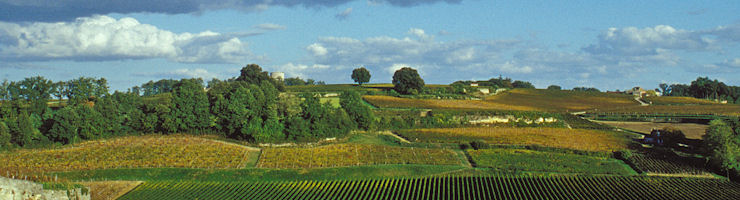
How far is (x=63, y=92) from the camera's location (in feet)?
308

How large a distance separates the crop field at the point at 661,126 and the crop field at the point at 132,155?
57.8m

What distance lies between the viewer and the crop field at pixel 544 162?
61.8 meters

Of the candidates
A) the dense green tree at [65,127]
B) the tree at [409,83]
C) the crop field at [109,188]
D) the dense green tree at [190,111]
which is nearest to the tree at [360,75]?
the tree at [409,83]

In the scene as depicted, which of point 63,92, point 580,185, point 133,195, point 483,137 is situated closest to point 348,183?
point 133,195

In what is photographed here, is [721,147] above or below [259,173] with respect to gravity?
above

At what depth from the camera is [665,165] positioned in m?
64.2

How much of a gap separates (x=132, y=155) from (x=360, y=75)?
86.4 meters

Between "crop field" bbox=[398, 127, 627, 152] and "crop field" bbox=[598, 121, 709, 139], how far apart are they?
9571 mm

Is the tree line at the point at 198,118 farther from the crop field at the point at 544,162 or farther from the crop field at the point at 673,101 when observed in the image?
the crop field at the point at 673,101

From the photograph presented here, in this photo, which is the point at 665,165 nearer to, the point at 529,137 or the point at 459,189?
the point at 529,137

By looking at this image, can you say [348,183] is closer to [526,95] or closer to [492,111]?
[492,111]

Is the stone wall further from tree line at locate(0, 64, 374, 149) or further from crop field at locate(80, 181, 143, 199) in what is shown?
tree line at locate(0, 64, 374, 149)

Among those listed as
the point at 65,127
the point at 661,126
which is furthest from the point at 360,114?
the point at 661,126

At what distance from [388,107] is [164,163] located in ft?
148
